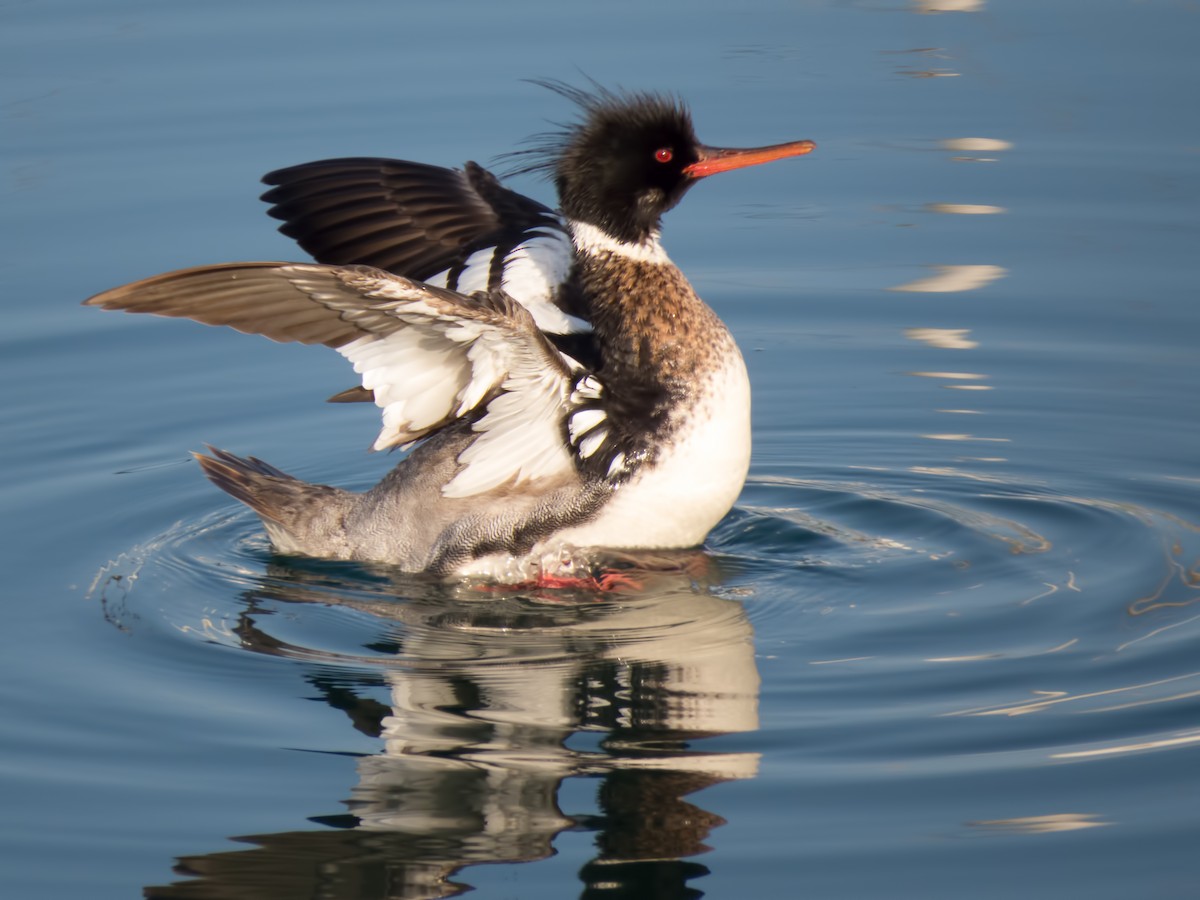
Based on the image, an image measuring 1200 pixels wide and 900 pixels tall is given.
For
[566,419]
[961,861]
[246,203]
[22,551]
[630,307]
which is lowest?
[961,861]

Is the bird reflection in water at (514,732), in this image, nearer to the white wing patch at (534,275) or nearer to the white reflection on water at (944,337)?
the white wing patch at (534,275)

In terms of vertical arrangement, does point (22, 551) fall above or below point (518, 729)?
above

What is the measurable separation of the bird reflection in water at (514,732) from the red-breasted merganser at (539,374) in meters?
0.27

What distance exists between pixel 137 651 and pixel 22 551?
1.29 m

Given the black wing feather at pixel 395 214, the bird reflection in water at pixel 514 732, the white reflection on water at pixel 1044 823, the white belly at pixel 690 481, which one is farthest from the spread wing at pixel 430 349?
the white reflection on water at pixel 1044 823

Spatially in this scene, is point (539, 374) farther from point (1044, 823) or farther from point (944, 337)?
point (944, 337)

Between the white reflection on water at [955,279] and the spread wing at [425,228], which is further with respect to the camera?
the white reflection on water at [955,279]

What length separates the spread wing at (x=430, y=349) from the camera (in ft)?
19.8

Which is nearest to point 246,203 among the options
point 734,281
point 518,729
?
point 734,281

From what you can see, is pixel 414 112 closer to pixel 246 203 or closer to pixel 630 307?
pixel 246 203

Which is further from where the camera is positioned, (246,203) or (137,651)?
(246,203)

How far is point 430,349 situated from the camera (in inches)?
261

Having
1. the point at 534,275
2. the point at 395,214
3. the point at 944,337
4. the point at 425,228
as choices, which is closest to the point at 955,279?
the point at 944,337

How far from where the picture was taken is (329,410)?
9375 mm
